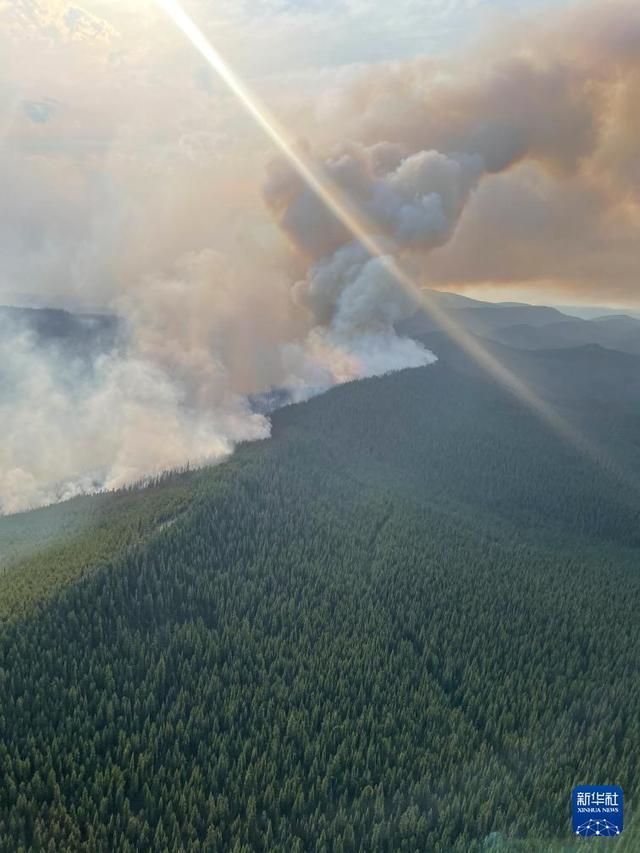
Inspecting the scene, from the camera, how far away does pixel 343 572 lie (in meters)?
104

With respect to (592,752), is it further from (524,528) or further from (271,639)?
(524,528)

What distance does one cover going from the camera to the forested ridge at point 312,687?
55.4m

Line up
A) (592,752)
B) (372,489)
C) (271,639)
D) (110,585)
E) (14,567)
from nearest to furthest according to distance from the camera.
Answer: (592,752)
(271,639)
(110,585)
(14,567)
(372,489)

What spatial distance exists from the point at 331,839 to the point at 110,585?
4739 cm

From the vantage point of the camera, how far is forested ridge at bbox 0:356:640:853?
5538 centimetres

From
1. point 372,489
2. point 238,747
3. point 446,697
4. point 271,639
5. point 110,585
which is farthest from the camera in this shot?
point 372,489

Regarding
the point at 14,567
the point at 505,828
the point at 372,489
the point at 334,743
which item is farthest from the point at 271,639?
the point at 372,489

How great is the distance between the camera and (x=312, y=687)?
74.8 m

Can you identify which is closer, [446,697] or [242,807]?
[242,807]

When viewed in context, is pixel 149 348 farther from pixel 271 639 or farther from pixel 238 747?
pixel 238 747

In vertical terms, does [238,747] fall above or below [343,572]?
below

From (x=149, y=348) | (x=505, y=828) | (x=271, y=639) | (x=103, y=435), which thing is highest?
(x=149, y=348)

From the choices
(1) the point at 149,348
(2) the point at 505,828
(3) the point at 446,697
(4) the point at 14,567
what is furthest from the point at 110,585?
(1) the point at 149,348

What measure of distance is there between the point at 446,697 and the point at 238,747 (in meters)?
26.9
